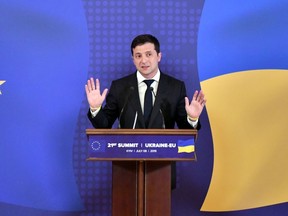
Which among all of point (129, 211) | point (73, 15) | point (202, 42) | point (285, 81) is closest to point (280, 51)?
point (285, 81)

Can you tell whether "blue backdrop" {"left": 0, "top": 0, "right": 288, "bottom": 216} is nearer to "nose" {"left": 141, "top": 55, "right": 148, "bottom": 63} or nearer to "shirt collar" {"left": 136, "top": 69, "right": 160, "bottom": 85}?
"shirt collar" {"left": 136, "top": 69, "right": 160, "bottom": 85}

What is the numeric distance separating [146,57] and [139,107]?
356mm

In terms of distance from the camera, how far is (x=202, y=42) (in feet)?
12.4

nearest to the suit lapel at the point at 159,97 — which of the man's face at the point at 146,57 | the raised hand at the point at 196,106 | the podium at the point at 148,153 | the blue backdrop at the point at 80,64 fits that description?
the man's face at the point at 146,57

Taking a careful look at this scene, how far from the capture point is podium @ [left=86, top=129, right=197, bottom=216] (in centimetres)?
238

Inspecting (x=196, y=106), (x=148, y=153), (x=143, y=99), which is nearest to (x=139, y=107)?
(x=143, y=99)

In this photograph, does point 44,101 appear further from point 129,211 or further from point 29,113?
point 129,211

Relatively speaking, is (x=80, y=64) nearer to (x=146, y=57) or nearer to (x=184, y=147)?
(x=146, y=57)

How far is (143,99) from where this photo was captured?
316 cm

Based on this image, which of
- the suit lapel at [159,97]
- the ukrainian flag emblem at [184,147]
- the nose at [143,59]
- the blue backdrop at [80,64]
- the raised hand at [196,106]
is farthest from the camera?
A: the blue backdrop at [80,64]

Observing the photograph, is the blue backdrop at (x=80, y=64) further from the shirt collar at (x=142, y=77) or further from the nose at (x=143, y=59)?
the nose at (x=143, y=59)

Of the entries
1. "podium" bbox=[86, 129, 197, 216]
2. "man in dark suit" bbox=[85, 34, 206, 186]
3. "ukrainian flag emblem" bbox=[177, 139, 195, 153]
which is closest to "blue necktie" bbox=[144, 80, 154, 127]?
"man in dark suit" bbox=[85, 34, 206, 186]

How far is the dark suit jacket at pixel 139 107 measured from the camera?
9.80ft

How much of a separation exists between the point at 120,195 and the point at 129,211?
0.11 m
